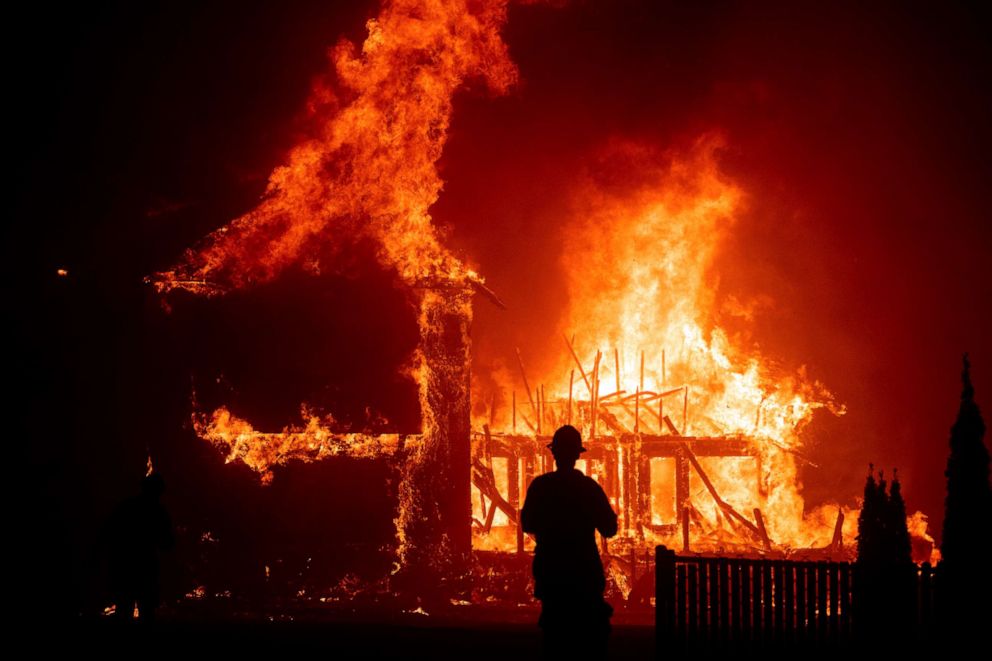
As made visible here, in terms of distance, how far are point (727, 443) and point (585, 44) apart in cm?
1343

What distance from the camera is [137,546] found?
9.31m

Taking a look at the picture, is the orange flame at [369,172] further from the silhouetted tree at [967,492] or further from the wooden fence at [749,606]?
the wooden fence at [749,606]

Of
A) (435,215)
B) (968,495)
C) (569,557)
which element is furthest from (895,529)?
(435,215)

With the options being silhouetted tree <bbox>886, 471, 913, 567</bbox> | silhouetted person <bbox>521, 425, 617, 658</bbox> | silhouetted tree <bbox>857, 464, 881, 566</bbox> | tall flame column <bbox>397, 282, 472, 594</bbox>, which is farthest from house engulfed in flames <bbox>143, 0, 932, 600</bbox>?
silhouetted person <bbox>521, 425, 617, 658</bbox>

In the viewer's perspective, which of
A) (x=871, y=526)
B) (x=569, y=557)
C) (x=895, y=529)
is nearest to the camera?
(x=569, y=557)

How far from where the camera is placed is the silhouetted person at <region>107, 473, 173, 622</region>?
930 centimetres

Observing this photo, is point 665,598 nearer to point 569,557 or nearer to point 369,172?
point 569,557

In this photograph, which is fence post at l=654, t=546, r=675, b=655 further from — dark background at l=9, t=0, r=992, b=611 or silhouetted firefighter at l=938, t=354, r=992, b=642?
dark background at l=9, t=0, r=992, b=611

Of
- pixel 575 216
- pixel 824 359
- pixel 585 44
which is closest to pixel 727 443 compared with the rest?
pixel 824 359

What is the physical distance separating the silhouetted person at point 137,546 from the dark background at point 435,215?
949 cm

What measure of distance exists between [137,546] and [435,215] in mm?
20067

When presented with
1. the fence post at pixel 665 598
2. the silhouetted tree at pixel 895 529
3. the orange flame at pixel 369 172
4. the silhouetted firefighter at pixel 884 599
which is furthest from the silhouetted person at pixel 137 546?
Result: the orange flame at pixel 369 172

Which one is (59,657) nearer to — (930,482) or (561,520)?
(561,520)

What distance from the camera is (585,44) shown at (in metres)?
28.6
